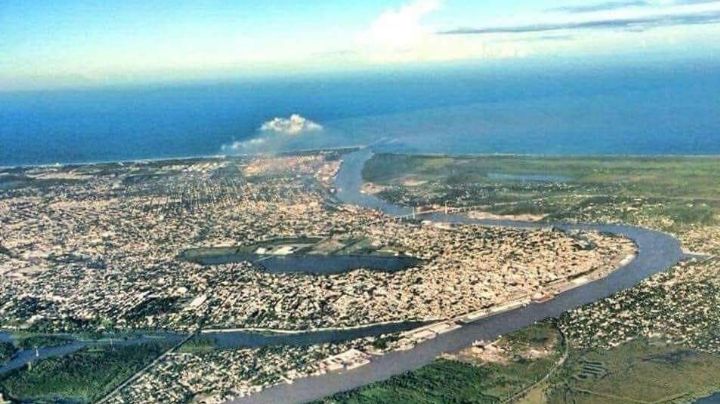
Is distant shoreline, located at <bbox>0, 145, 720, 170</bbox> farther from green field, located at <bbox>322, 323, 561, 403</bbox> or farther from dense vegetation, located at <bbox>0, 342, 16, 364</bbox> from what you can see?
dense vegetation, located at <bbox>0, 342, 16, 364</bbox>

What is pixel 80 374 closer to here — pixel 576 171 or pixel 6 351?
pixel 6 351

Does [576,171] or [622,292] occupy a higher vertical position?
[576,171]

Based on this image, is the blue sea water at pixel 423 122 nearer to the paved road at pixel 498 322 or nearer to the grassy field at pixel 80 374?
the paved road at pixel 498 322

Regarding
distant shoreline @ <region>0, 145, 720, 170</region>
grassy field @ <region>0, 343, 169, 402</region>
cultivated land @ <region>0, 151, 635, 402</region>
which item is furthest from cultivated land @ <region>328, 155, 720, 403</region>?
grassy field @ <region>0, 343, 169, 402</region>

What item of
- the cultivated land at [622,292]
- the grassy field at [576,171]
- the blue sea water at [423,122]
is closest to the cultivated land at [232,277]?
the cultivated land at [622,292]

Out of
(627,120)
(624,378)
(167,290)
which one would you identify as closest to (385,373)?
(624,378)

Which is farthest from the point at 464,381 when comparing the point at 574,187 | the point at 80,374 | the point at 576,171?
the point at 576,171

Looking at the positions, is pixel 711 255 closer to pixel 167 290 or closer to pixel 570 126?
pixel 167 290
